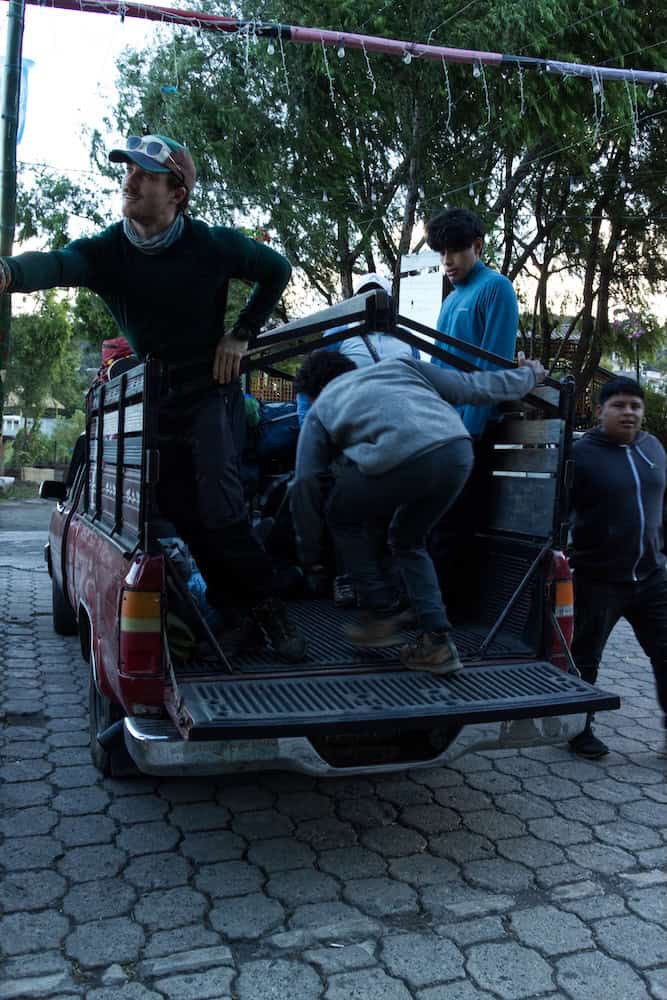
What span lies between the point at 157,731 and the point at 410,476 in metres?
1.25

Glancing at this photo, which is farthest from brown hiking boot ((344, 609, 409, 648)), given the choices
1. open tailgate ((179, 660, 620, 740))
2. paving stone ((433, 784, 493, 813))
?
paving stone ((433, 784, 493, 813))

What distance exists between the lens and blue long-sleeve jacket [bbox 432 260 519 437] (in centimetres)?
414

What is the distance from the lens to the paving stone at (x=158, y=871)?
9.78 feet

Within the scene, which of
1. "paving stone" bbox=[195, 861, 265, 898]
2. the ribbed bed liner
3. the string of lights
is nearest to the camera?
"paving stone" bbox=[195, 861, 265, 898]

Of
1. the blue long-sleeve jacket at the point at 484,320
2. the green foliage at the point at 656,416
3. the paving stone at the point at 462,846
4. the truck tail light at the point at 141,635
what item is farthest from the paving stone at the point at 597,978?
the green foliage at the point at 656,416

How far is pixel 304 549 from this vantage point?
343 centimetres

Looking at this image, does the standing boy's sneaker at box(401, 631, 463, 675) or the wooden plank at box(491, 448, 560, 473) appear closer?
the standing boy's sneaker at box(401, 631, 463, 675)

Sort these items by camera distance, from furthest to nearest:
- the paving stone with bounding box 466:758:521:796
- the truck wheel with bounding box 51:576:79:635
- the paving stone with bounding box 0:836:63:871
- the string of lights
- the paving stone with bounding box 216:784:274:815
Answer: the string of lights → the truck wheel with bounding box 51:576:79:635 → the paving stone with bounding box 466:758:521:796 → the paving stone with bounding box 216:784:274:815 → the paving stone with bounding box 0:836:63:871

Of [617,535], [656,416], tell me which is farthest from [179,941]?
[656,416]

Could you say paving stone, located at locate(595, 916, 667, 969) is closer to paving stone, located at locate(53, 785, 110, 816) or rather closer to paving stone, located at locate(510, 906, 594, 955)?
paving stone, located at locate(510, 906, 594, 955)

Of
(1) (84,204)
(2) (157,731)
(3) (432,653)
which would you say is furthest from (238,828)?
(1) (84,204)

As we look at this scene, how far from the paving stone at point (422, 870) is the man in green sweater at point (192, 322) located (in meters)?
0.86

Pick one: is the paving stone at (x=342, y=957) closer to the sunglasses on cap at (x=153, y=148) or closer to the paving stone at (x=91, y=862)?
the paving stone at (x=91, y=862)

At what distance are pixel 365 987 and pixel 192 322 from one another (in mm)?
2421
